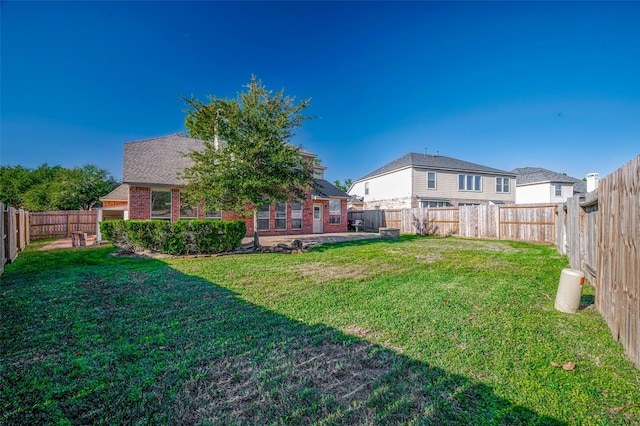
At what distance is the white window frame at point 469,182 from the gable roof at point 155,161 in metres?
21.4

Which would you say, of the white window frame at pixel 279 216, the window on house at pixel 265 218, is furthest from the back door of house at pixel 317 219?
the window on house at pixel 265 218

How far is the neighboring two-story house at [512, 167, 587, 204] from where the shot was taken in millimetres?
26523

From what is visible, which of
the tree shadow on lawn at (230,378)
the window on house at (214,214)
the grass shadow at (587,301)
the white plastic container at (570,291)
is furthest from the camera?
the window on house at (214,214)

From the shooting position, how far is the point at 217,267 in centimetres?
721

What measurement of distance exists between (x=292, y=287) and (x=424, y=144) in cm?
2437

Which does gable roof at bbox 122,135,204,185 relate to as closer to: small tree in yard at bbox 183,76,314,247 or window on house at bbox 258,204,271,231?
small tree in yard at bbox 183,76,314,247

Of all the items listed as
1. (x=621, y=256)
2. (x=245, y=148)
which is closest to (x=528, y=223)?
(x=621, y=256)

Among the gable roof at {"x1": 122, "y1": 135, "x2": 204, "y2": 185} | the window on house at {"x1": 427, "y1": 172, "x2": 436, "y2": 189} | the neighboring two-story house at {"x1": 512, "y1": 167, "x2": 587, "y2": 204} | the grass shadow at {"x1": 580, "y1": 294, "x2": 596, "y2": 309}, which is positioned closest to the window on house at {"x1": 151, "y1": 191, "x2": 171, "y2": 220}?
the gable roof at {"x1": 122, "y1": 135, "x2": 204, "y2": 185}

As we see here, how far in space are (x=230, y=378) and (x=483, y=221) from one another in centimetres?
1616

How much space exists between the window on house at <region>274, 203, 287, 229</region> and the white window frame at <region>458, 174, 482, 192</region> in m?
16.3

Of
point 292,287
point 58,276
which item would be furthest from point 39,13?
point 292,287

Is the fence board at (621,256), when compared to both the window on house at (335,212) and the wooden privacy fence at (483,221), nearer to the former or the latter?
the wooden privacy fence at (483,221)

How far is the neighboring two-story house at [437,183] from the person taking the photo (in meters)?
22.4

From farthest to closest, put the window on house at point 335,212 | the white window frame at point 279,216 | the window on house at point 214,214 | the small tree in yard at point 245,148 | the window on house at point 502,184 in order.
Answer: the window on house at point 502,184 → the window on house at point 335,212 → the white window frame at point 279,216 → the window on house at point 214,214 → the small tree in yard at point 245,148
